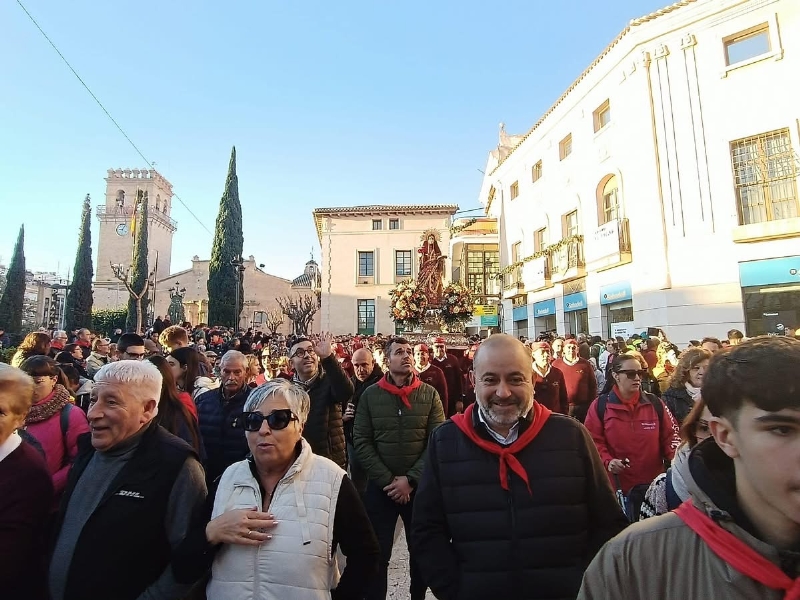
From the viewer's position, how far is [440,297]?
14.8m

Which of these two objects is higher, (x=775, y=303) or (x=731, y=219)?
Answer: (x=731, y=219)

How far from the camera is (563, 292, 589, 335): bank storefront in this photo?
1911cm

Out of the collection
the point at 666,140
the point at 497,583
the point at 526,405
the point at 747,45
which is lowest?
the point at 497,583

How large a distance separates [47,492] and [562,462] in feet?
7.64

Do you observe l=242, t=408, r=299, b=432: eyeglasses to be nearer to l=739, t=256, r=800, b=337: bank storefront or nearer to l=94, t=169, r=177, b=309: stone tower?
→ l=739, t=256, r=800, b=337: bank storefront

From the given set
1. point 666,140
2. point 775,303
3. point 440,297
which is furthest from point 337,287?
point 775,303

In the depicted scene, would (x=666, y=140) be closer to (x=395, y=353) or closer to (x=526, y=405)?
(x=395, y=353)

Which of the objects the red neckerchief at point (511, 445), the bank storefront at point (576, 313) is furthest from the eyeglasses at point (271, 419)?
the bank storefront at point (576, 313)

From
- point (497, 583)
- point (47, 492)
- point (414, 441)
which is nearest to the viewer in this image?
point (497, 583)

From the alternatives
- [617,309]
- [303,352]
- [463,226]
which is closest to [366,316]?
[463,226]

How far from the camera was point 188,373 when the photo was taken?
4.29 metres

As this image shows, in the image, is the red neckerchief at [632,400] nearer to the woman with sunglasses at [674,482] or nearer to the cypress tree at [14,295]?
the woman with sunglasses at [674,482]

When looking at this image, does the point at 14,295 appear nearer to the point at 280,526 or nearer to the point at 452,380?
the point at 452,380

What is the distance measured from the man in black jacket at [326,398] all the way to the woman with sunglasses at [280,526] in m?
1.90
